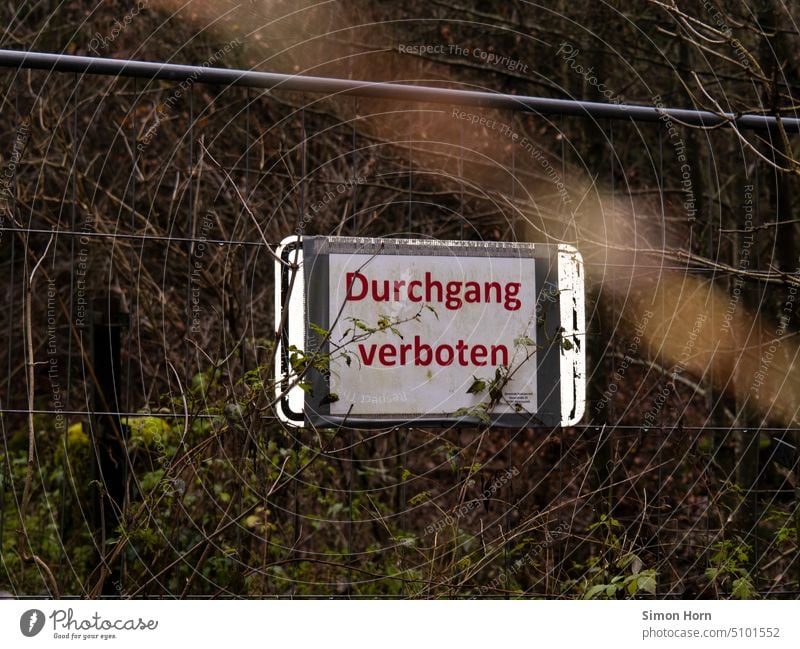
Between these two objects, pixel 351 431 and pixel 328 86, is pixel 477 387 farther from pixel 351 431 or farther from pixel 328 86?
pixel 328 86

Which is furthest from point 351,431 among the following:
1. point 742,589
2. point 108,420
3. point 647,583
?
point 742,589

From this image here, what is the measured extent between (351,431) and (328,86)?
1841mm

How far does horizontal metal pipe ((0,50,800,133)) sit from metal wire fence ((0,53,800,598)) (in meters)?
0.01

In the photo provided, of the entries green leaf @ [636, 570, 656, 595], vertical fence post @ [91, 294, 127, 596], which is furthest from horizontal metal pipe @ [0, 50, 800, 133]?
green leaf @ [636, 570, 656, 595]

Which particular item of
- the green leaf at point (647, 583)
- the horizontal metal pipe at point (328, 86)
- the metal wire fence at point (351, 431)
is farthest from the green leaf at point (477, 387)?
the horizontal metal pipe at point (328, 86)

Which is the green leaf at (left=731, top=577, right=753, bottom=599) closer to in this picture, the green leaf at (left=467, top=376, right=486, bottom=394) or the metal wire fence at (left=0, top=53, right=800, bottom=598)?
the metal wire fence at (left=0, top=53, right=800, bottom=598)

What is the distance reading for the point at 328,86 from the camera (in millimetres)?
4066

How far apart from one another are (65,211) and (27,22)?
6.54 feet

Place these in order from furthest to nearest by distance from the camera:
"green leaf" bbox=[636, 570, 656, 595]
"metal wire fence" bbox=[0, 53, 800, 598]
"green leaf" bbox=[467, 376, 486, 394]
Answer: "metal wire fence" bbox=[0, 53, 800, 598], "green leaf" bbox=[467, 376, 486, 394], "green leaf" bbox=[636, 570, 656, 595]

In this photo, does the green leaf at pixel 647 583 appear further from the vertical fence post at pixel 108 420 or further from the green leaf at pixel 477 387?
the vertical fence post at pixel 108 420

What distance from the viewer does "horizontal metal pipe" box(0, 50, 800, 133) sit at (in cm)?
372

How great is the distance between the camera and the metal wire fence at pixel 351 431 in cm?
456

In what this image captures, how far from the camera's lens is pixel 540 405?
428 cm
